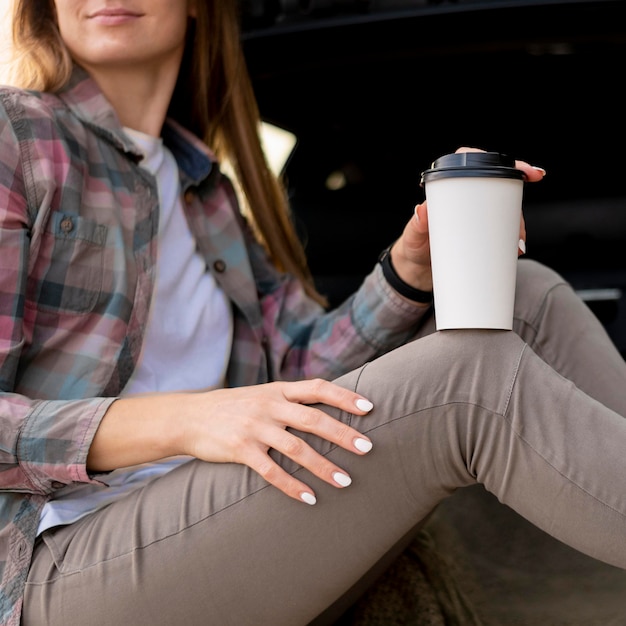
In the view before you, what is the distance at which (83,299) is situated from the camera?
136 centimetres

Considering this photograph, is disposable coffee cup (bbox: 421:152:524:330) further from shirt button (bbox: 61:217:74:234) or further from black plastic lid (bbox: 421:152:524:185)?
shirt button (bbox: 61:217:74:234)

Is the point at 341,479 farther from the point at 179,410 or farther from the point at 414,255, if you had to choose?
the point at 414,255

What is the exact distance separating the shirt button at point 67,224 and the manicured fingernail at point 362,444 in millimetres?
556

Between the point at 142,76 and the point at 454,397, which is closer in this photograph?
the point at 454,397

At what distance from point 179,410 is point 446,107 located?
2.89 feet

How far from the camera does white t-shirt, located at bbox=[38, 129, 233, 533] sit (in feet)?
4.65


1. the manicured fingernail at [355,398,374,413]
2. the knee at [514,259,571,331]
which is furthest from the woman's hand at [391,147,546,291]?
the manicured fingernail at [355,398,374,413]

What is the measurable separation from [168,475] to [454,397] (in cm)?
40

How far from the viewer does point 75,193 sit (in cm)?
138

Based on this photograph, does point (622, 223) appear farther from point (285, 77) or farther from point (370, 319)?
point (285, 77)

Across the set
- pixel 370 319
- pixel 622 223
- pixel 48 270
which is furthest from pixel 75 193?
pixel 622 223

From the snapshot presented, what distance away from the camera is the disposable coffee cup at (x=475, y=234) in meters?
1.06

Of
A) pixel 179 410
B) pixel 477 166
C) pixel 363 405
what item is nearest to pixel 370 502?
pixel 363 405

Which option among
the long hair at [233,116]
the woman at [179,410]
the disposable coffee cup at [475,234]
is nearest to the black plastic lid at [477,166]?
the disposable coffee cup at [475,234]
